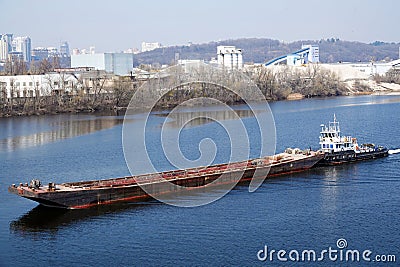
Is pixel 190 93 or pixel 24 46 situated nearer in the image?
pixel 190 93

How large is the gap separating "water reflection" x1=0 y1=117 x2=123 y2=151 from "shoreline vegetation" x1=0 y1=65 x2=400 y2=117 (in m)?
3.92

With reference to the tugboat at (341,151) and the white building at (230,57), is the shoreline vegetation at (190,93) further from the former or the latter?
the tugboat at (341,151)

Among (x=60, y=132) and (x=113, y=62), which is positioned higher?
(x=113, y=62)

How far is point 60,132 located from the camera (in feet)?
58.9

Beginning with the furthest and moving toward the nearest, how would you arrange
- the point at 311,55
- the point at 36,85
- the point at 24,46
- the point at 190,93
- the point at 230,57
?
the point at 24,46, the point at 311,55, the point at 230,57, the point at 190,93, the point at 36,85

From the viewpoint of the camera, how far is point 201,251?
7.45 m

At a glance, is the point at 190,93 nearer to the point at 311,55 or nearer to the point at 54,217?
the point at 54,217

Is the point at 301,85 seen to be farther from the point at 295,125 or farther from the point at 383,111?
the point at 295,125

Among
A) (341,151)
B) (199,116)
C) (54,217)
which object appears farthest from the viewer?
(199,116)

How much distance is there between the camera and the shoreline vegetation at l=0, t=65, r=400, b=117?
2489 centimetres

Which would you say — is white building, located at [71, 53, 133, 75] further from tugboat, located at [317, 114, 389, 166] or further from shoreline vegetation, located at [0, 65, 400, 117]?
tugboat, located at [317, 114, 389, 166]

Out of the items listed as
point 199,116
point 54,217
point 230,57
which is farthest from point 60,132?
point 230,57

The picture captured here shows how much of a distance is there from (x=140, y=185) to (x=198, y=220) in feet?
5.55

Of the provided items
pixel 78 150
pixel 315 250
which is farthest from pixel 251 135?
pixel 315 250
